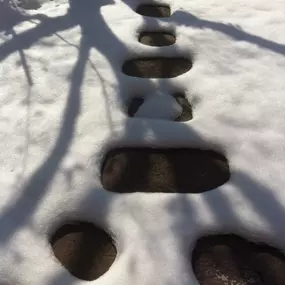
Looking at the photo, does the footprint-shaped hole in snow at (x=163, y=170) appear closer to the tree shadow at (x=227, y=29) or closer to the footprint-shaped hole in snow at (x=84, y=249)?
the footprint-shaped hole in snow at (x=84, y=249)

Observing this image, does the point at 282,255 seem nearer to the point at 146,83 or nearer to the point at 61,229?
the point at 61,229

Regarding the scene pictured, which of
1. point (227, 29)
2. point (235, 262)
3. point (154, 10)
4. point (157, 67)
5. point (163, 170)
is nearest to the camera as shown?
point (235, 262)

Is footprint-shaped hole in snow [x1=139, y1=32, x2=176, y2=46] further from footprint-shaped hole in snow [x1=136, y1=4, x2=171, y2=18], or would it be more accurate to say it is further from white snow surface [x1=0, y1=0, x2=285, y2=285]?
footprint-shaped hole in snow [x1=136, y1=4, x2=171, y2=18]

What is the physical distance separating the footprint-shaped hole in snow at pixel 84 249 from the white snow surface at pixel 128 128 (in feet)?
0.12

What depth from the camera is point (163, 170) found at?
2285mm

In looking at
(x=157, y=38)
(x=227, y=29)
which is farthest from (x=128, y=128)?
(x=227, y=29)

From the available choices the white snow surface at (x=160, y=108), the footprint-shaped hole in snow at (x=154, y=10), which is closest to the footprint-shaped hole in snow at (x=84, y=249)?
the white snow surface at (x=160, y=108)

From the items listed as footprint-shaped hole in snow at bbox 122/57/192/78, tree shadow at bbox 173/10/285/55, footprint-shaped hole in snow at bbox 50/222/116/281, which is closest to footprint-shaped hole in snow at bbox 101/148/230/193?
footprint-shaped hole in snow at bbox 50/222/116/281

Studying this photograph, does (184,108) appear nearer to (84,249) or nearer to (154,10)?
(84,249)

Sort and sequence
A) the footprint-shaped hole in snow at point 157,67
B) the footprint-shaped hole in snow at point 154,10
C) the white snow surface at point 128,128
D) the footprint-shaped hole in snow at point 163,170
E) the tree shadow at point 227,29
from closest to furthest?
the white snow surface at point 128,128 → the footprint-shaped hole in snow at point 163,170 → the footprint-shaped hole in snow at point 157,67 → the tree shadow at point 227,29 → the footprint-shaped hole in snow at point 154,10

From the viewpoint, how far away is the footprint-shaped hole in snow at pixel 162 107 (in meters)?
2.65

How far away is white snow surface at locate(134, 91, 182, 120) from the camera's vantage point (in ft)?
8.68

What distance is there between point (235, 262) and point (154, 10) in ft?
8.32

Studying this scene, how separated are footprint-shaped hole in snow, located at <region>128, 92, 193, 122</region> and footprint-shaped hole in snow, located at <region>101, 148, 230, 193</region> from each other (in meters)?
0.30
